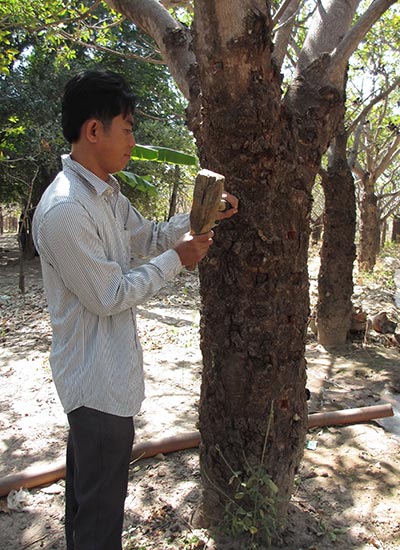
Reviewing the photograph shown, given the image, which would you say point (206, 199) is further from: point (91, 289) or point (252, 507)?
point (252, 507)

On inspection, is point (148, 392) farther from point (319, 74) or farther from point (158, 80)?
point (158, 80)

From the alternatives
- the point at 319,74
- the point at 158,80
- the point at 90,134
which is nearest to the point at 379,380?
the point at 319,74

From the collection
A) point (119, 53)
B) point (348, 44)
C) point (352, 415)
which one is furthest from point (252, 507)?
point (119, 53)

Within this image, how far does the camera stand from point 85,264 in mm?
1575

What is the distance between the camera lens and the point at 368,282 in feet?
33.4

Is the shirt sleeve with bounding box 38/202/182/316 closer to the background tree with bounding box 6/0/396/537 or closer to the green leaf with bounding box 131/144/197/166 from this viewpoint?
the background tree with bounding box 6/0/396/537

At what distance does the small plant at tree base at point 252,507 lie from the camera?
217cm

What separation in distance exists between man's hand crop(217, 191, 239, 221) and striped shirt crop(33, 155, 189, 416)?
0.31 metres

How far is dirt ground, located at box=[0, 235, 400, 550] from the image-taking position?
245 centimetres

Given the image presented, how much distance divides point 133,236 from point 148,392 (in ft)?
8.48

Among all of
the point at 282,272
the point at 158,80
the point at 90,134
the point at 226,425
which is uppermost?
the point at 158,80

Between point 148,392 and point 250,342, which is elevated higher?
point 250,342

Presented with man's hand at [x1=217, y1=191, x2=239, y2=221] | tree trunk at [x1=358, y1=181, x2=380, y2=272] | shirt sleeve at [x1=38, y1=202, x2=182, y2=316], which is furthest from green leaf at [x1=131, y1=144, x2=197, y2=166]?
tree trunk at [x1=358, y1=181, x2=380, y2=272]

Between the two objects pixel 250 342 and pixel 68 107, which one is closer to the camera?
pixel 68 107
